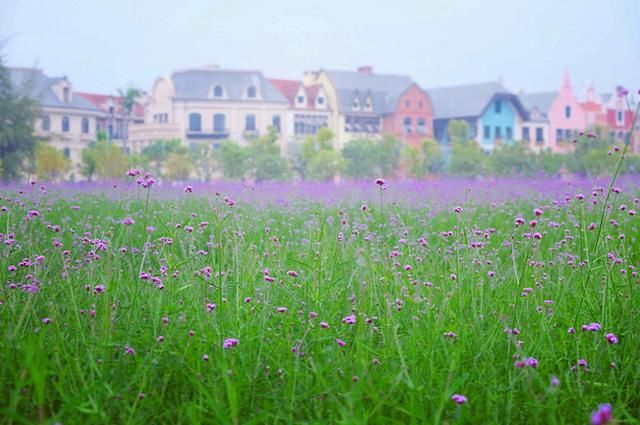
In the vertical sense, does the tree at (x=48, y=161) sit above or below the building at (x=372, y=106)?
below

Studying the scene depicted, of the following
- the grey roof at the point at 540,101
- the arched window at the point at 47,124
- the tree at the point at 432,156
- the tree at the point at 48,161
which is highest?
the grey roof at the point at 540,101

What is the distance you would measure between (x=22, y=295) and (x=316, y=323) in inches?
43.0

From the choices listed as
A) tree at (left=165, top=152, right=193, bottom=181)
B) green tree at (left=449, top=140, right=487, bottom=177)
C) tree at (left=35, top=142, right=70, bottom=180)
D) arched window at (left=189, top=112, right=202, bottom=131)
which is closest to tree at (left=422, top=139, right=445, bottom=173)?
green tree at (left=449, top=140, right=487, bottom=177)

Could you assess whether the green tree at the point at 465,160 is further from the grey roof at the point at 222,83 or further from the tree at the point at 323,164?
the grey roof at the point at 222,83

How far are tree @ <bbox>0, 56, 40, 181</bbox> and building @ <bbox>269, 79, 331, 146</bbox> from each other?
19597 mm

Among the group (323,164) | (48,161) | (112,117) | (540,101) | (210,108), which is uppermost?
(540,101)

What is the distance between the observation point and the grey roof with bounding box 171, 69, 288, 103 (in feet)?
106

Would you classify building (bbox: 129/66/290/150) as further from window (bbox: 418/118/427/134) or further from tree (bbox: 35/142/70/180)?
tree (bbox: 35/142/70/180)

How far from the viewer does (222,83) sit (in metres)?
32.9

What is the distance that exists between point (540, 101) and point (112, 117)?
21026mm

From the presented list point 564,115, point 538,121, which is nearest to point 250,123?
point 538,121

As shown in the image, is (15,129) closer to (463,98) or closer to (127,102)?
(127,102)

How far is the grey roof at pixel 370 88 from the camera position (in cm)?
3516

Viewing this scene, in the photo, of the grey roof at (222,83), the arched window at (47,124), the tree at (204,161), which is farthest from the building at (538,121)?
the arched window at (47,124)
